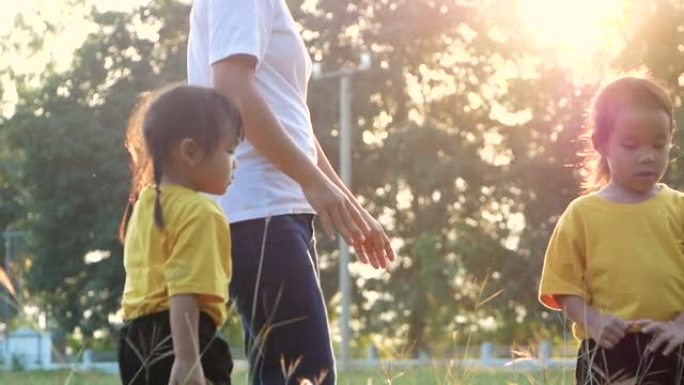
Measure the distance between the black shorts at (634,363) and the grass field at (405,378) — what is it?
0.39 feet

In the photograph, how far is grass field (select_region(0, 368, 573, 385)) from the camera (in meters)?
4.03

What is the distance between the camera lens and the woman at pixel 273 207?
3.76 meters

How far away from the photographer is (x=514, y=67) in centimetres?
3161

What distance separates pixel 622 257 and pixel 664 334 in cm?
22

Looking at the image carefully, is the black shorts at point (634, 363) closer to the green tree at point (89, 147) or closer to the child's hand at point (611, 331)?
the child's hand at point (611, 331)

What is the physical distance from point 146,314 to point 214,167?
0.35m

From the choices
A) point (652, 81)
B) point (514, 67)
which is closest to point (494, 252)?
point (514, 67)

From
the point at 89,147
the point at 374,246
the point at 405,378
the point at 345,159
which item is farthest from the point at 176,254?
the point at 89,147

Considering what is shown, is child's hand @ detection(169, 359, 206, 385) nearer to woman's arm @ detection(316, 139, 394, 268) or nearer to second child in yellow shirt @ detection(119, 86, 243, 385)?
second child in yellow shirt @ detection(119, 86, 243, 385)

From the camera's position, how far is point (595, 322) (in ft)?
13.2

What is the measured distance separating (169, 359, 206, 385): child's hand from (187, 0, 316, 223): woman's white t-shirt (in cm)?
53

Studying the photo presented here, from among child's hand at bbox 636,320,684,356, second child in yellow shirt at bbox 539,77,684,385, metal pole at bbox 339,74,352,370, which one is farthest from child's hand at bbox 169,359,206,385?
metal pole at bbox 339,74,352,370

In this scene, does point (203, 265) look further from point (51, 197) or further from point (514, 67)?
point (51, 197)

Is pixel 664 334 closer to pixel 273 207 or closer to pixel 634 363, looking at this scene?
pixel 634 363
